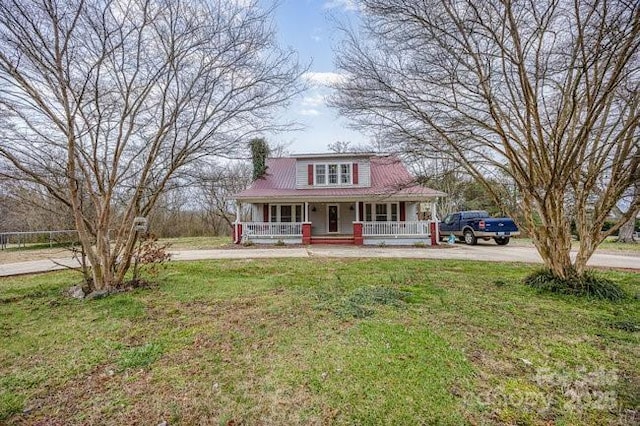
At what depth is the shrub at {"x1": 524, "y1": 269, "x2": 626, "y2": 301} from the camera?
5250 millimetres

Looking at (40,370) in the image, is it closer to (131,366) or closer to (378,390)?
(131,366)

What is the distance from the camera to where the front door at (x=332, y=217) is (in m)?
17.4

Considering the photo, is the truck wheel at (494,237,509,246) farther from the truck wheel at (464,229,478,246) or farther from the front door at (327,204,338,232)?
the front door at (327,204,338,232)

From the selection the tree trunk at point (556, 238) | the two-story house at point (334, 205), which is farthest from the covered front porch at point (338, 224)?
the tree trunk at point (556, 238)

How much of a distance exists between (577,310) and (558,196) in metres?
2.03

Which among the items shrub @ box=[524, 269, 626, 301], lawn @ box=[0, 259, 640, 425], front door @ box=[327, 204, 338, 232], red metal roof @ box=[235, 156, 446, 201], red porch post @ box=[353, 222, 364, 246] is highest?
red metal roof @ box=[235, 156, 446, 201]

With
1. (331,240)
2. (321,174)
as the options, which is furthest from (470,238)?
(321,174)

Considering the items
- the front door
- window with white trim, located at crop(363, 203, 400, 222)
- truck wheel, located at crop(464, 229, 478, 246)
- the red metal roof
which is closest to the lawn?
the red metal roof

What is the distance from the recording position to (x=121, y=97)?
612 cm

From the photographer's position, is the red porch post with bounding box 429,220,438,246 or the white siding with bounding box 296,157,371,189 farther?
the white siding with bounding box 296,157,371,189

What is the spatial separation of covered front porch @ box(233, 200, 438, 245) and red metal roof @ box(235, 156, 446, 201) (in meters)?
0.73

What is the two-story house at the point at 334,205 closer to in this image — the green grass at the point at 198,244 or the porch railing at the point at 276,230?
the porch railing at the point at 276,230

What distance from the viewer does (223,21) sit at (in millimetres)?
6047

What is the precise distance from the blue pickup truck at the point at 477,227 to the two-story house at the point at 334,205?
130cm
